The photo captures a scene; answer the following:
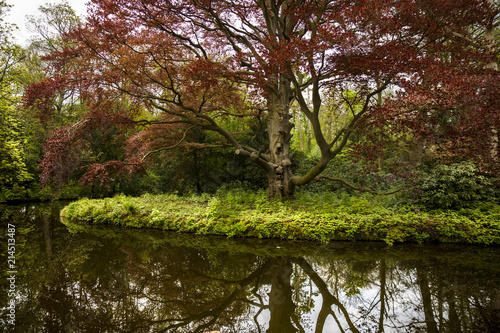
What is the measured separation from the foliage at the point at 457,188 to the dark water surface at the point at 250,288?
1.39 meters

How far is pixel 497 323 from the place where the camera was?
117 inches

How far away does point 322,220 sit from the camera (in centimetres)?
677

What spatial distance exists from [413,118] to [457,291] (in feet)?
11.6

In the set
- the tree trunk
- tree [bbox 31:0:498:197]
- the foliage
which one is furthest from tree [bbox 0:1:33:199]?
the foliage

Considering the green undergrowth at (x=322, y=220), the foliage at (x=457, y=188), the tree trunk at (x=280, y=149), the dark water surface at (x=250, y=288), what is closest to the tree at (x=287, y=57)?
the tree trunk at (x=280, y=149)

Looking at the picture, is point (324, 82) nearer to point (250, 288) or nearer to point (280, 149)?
point (280, 149)

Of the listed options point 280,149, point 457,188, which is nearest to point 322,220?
point 280,149

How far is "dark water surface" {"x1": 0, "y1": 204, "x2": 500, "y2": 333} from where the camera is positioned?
3.12m

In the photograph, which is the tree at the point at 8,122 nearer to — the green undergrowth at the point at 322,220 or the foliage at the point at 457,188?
the green undergrowth at the point at 322,220

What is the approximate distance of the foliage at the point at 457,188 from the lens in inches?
265

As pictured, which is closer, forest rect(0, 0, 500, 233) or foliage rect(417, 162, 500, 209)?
forest rect(0, 0, 500, 233)

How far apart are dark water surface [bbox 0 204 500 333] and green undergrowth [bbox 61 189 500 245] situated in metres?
0.35

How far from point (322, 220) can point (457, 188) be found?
367 centimetres

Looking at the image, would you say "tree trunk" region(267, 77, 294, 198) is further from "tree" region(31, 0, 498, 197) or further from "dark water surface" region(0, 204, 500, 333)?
"dark water surface" region(0, 204, 500, 333)
